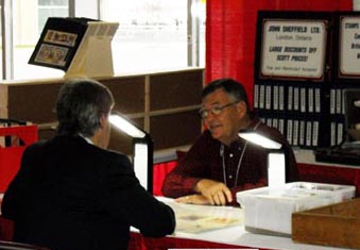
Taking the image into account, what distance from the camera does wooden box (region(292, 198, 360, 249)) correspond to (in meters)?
2.74

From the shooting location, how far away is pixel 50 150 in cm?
287

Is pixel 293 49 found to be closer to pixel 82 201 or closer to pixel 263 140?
pixel 263 140

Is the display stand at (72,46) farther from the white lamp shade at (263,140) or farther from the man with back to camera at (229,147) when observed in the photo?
the white lamp shade at (263,140)

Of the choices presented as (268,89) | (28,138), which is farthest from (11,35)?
(28,138)

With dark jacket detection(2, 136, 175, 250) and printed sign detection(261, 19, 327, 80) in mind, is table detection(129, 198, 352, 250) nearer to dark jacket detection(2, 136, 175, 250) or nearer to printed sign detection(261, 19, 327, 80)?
dark jacket detection(2, 136, 175, 250)

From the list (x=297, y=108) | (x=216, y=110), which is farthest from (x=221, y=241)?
(x=297, y=108)

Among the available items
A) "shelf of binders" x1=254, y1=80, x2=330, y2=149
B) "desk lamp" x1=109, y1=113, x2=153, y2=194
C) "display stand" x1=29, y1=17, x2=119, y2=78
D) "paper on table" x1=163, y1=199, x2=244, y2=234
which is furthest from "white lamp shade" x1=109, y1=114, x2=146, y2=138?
"shelf of binders" x1=254, y1=80, x2=330, y2=149

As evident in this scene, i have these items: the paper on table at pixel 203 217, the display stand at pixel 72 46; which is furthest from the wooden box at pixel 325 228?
the display stand at pixel 72 46

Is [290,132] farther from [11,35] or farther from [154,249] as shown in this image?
[11,35]

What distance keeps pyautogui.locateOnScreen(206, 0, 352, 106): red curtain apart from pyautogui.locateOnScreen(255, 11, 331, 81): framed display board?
17.3 inches

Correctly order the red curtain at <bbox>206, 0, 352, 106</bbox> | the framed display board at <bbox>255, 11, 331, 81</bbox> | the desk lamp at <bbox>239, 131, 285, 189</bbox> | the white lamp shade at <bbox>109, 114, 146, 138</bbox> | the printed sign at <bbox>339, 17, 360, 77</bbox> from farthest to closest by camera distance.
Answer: the red curtain at <bbox>206, 0, 352, 106</bbox> → the framed display board at <bbox>255, 11, 331, 81</bbox> → the printed sign at <bbox>339, 17, 360, 77</bbox> → the white lamp shade at <bbox>109, 114, 146, 138</bbox> → the desk lamp at <bbox>239, 131, 285, 189</bbox>

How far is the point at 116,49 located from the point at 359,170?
6192mm

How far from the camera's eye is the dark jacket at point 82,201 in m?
2.77

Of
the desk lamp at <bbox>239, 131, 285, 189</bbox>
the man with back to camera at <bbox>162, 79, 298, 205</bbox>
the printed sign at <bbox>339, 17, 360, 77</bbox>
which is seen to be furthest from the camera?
the printed sign at <bbox>339, 17, 360, 77</bbox>
